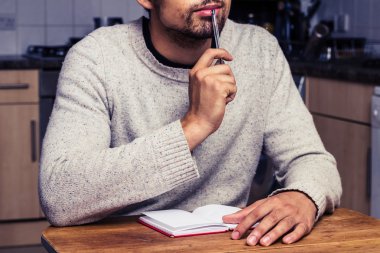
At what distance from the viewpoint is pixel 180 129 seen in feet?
4.23

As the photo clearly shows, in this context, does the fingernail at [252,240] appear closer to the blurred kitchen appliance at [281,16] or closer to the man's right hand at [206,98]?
the man's right hand at [206,98]

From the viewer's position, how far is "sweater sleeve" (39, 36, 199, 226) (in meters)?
1.28

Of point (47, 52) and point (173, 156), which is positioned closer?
point (173, 156)

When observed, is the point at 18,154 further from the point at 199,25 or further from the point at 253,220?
the point at 253,220

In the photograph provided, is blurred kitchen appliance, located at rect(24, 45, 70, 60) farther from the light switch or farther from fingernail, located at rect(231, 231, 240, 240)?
fingernail, located at rect(231, 231, 240, 240)

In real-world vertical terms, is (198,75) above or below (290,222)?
above

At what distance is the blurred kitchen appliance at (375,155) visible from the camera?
278cm

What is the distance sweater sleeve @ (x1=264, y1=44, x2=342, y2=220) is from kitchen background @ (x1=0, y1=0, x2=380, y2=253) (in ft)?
3.93

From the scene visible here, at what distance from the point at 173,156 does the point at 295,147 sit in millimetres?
389

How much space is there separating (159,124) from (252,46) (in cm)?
31

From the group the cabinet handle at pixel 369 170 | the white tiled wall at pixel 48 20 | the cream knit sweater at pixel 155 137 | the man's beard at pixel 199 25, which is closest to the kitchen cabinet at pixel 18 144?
the white tiled wall at pixel 48 20

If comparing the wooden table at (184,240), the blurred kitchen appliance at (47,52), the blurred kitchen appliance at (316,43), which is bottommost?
the wooden table at (184,240)

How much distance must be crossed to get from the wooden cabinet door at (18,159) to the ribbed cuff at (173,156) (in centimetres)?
234

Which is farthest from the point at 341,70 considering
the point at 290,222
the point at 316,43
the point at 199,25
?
the point at 290,222
